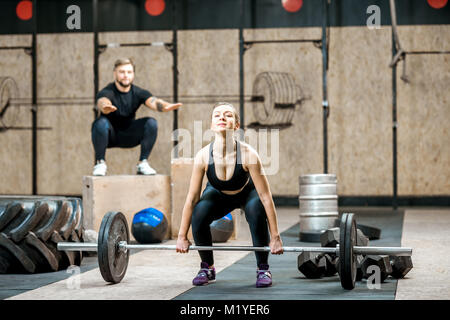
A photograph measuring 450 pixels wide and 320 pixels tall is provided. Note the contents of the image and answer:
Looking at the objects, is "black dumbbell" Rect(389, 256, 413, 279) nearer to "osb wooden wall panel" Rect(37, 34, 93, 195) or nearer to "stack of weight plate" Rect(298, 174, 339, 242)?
"stack of weight plate" Rect(298, 174, 339, 242)

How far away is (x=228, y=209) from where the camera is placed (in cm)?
297

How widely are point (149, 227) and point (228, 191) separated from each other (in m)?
1.56

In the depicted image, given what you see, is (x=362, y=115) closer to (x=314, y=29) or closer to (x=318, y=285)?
(x=314, y=29)

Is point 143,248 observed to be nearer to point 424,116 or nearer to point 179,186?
point 179,186

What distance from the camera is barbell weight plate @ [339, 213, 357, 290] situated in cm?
267

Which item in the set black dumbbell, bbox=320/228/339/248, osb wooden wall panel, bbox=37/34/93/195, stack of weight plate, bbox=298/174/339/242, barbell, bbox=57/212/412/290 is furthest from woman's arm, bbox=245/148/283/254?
osb wooden wall panel, bbox=37/34/93/195

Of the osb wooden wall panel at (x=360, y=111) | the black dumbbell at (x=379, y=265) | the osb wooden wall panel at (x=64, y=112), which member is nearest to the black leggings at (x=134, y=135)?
the black dumbbell at (x=379, y=265)

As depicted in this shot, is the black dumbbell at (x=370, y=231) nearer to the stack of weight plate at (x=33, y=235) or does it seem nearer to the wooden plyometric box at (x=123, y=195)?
the wooden plyometric box at (x=123, y=195)

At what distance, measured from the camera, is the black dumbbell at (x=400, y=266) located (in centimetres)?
304

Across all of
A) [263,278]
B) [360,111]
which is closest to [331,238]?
[263,278]

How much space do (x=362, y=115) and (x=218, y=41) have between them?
1856 mm

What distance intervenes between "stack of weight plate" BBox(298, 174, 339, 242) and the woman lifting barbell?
175cm

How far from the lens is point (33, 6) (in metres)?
7.39

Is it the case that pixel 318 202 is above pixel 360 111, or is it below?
below
